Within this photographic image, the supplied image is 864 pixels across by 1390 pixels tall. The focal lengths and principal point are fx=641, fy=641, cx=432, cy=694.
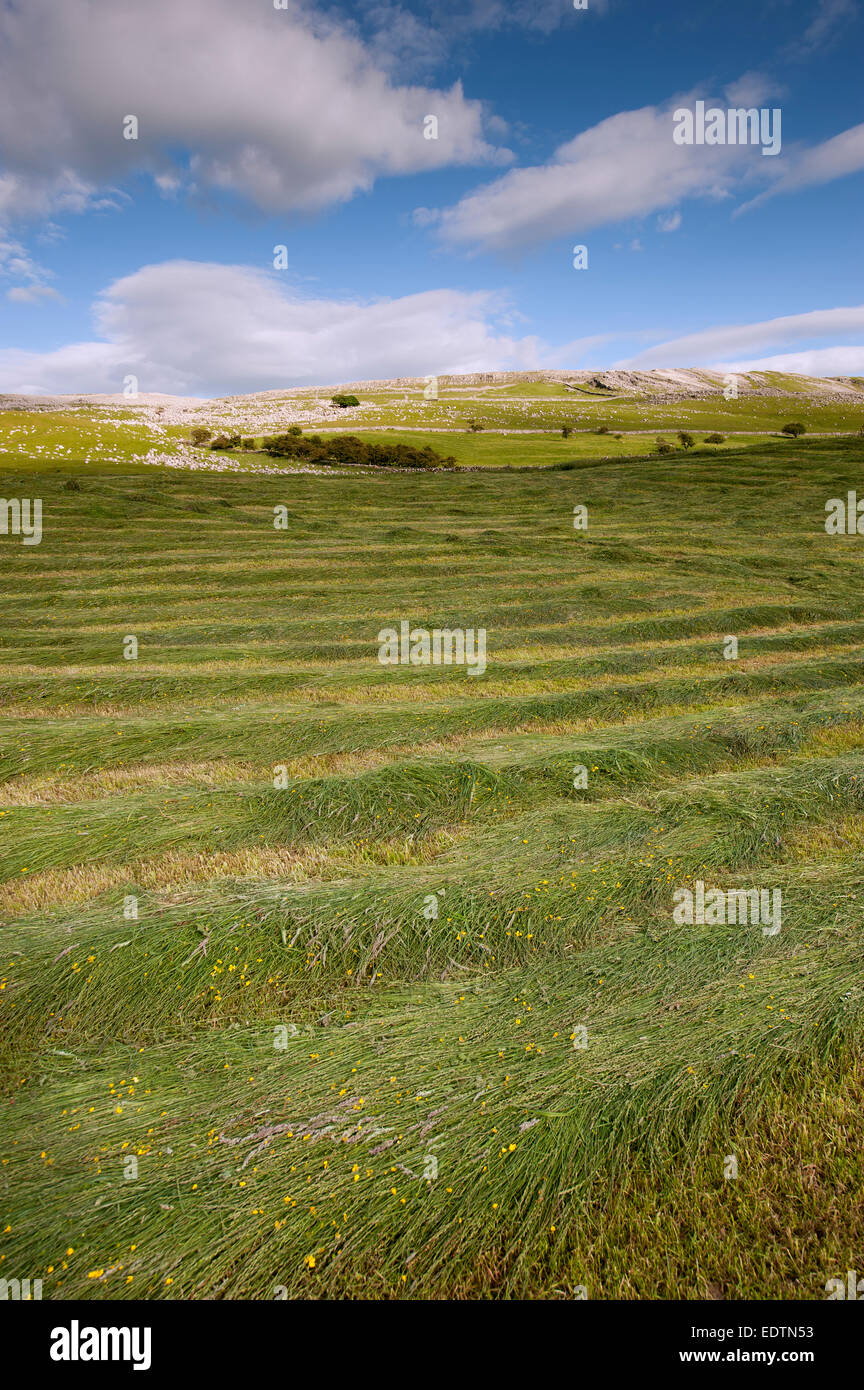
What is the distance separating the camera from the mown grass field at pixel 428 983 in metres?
3.70

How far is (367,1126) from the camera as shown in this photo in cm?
420

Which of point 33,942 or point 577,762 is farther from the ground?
point 577,762

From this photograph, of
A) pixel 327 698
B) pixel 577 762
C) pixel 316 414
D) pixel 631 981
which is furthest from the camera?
pixel 316 414

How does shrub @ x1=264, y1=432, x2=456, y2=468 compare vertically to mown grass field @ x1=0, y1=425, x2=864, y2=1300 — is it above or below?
above

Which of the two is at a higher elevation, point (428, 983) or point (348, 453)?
point (348, 453)

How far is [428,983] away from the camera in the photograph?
5.73 m

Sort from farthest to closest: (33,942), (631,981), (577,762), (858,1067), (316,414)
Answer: (316,414) < (577,762) < (33,942) < (631,981) < (858,1067)

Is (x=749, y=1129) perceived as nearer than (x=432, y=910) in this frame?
Yes

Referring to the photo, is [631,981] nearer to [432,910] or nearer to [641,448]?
[432,910]

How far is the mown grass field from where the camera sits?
12.1ft

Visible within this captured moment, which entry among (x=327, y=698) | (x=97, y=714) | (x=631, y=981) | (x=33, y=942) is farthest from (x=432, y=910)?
(x=97, y=714)
